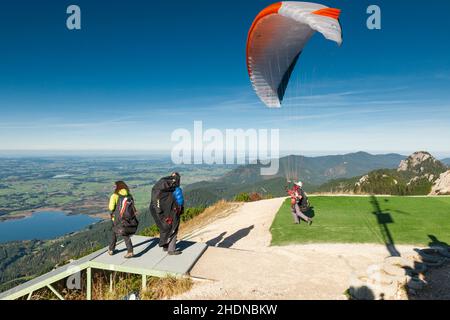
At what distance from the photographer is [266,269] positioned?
252 inches

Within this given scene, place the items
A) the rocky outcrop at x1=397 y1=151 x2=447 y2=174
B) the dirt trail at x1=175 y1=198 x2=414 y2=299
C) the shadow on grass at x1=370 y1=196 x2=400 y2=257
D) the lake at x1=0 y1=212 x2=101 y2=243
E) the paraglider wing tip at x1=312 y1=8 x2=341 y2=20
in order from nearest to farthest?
the dirt trail at x1=175 y1=198 x2=414 y2=299 → the paraglider wing tip at x1=312 y1=8 x2=341 y2=20 → the shadow on grass at x1=370 y1=196 x2=400 y2=257 → the rocky outcrop at x1=397 y1=151 x2=447 y2=174 → the lake at x1=0 y1=212 x2=101 y2=243

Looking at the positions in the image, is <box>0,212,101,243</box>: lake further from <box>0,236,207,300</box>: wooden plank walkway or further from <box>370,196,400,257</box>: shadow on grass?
<box>0,236,207,300</box>: wooden plank walkway

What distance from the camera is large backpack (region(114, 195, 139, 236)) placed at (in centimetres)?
656

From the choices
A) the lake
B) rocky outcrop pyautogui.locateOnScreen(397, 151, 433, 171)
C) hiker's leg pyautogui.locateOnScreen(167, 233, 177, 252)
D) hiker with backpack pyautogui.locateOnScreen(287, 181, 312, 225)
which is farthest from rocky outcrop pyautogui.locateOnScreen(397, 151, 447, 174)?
the lake

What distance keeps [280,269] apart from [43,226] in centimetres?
15590

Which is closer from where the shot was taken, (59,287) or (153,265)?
(153,265)

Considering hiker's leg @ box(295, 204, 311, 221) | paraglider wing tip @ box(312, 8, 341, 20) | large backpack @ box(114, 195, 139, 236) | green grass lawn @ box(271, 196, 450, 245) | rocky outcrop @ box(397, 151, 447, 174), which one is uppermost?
paraglider wing tip @ box(312, 8, 341, 20)

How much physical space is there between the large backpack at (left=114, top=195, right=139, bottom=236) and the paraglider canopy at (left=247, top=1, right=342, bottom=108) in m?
5.38

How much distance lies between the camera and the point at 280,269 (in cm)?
643

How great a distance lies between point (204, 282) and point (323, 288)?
7.44ft

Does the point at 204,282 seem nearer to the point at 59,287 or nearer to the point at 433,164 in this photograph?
the point at 59,287

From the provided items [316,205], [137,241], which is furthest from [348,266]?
[316,205]

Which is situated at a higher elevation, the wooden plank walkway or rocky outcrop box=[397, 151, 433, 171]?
the wooden plank walkway

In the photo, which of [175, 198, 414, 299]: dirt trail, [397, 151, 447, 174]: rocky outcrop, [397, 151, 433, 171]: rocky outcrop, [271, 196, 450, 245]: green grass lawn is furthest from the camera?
Result: [397, 151, 433, 171]: rocky outcrop
